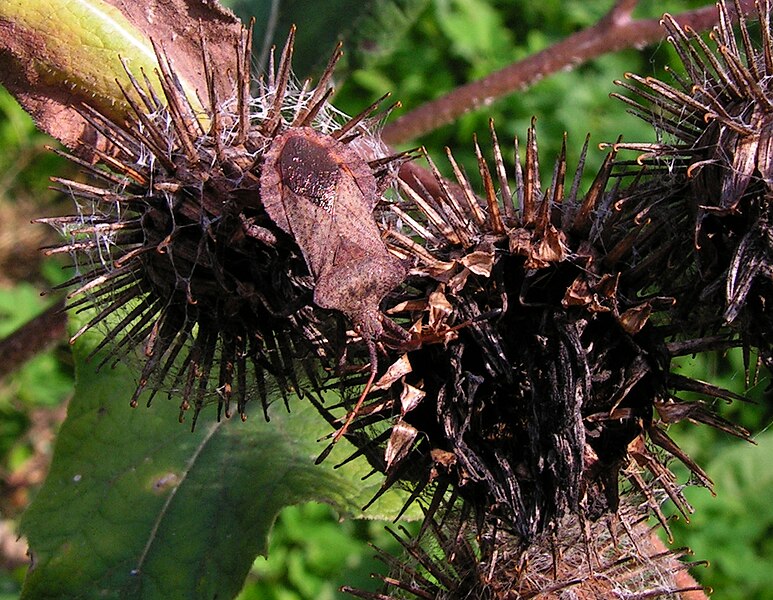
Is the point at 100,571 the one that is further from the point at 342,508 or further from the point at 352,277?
the point at 352,277

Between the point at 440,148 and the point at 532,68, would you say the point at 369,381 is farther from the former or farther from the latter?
the point at 440,148

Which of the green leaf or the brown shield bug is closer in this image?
the brown shield bug

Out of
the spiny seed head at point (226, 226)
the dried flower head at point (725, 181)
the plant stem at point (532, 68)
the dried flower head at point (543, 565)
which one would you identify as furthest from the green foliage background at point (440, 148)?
the dried flower head at point (543, 565)

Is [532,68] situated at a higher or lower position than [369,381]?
higher

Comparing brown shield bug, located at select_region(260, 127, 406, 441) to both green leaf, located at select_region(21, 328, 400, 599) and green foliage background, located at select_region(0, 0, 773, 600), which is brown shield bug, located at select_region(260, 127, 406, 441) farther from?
green foliage background, located at select_region(0, 0, 773, 600)

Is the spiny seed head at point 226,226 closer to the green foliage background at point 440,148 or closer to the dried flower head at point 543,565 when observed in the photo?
the dried flower head at point 543,565

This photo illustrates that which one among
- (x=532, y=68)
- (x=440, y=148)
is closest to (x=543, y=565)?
(x=532, y=68)

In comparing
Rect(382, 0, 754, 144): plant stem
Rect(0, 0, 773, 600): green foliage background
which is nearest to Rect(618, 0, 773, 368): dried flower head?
Rect(382, 0, 754, 144): plant stem
